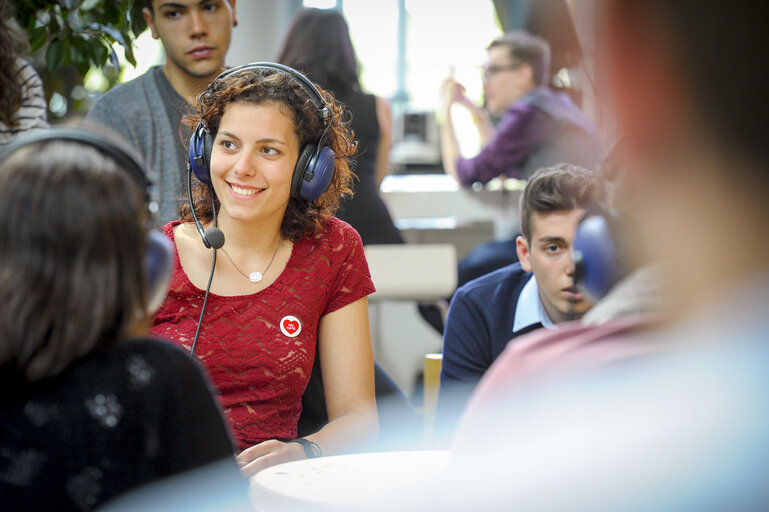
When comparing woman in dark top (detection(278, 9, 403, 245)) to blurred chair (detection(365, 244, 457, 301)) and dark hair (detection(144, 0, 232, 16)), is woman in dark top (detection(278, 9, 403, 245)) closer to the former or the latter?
blurred chair (detection(365, 244, 457, 301))

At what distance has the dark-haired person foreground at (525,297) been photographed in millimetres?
1559

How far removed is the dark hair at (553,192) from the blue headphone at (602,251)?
852 mm

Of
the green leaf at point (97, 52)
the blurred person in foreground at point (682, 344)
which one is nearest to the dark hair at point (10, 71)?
the green leaf at point (97, 52)

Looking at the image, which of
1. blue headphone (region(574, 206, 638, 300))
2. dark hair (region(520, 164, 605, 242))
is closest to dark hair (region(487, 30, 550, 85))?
dark hair (region(520, 164, 605, 242))

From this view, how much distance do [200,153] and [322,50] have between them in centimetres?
90

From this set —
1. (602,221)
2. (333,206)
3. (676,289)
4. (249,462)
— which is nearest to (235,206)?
(333,206)

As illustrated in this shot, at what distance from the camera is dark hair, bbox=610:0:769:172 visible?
0.48 metres

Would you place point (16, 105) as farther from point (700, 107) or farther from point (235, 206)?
point (700, 107)

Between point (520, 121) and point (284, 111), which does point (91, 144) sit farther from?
point (520, 121)

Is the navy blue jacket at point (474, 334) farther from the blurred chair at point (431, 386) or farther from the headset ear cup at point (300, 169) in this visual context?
the headset ear cup at point (300, 169)

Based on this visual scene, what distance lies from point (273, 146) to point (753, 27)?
1.10m

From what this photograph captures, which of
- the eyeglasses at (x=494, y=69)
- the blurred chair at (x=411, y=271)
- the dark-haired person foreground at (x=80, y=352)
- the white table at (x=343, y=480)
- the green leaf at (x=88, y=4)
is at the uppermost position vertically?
the eyeglasses at (x=494, y=69)

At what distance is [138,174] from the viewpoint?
762 millimetres

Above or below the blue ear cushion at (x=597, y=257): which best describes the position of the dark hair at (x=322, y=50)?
above
